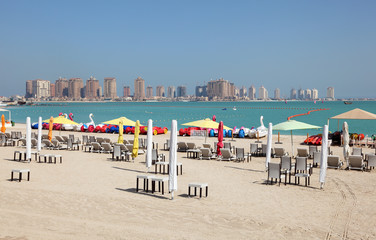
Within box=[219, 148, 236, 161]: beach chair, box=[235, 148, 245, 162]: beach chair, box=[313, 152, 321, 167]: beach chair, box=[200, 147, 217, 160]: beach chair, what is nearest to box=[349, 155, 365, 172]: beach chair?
box=[313, 152, 321, 167]: beach chair

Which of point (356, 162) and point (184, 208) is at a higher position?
point (356, 162)

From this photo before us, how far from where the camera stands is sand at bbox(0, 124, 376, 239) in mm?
7371

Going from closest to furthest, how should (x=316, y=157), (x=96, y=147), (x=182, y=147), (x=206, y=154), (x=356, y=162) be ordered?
(x=356, y=162)
(x=316, y=157)
(x=206, y=154)
(x=96, y=147)
(x=182, y=147)

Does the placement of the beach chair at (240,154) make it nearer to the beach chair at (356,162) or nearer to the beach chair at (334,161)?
the beach chair at (334,161)

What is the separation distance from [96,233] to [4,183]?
5328 mm

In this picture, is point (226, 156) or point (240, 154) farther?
point (226, 156)

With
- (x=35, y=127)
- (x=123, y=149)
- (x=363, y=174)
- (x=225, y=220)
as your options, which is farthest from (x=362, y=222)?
(x=35, y=127)

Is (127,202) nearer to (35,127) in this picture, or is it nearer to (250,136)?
(250,136)

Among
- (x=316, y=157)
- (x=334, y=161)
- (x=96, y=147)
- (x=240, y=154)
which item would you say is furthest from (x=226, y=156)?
(x=96, y=147)

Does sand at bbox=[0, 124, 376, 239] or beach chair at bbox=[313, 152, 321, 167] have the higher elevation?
beach chair at bbox=[313, 152, 321, 167]

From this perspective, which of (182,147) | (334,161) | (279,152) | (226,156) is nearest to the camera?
(334,161)

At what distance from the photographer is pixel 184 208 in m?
9.02

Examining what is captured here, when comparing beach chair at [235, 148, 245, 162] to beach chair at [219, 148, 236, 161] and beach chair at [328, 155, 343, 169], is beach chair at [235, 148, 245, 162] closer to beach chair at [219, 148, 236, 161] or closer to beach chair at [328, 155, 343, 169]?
beach chair at [219, 148, 236, 161]

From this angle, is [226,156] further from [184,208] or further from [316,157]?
[184,208]
